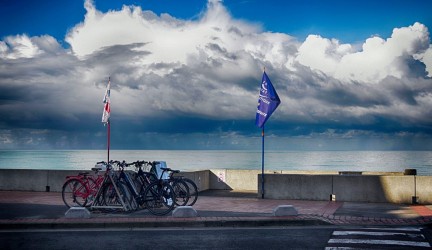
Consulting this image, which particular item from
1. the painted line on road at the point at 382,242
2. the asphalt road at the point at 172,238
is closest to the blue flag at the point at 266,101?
the asphalt road at the point at 172,238

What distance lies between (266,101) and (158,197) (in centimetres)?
607

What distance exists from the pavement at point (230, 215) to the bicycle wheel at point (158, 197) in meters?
0.35

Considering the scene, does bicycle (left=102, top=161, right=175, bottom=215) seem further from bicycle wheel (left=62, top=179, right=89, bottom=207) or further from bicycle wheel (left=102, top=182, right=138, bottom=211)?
bicycle wheel (left=62, top=179, right=89, bottom=207)

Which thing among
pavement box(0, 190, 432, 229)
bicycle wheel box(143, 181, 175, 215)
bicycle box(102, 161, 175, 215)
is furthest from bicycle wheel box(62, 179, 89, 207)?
bicycle wheel box(143, 181, 175, 215)

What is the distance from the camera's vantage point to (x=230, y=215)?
41.3 feet

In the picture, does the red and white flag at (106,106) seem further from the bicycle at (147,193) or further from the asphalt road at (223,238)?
the asphalt road at (223,238)

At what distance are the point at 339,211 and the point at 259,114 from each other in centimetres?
544

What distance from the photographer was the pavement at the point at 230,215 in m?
11.4

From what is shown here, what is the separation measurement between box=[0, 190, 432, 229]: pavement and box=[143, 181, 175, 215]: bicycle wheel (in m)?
0.35

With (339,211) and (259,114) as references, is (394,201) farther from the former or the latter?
(259,114)

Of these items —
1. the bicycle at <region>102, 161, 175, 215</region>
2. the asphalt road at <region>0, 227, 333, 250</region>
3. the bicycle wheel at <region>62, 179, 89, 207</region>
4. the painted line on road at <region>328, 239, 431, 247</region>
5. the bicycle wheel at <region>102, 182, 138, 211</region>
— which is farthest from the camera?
the bicycle wheel at <region>62, 179, 89, 207</region>

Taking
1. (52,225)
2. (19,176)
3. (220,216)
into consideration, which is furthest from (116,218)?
(19,176)

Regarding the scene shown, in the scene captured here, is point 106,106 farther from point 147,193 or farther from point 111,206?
point 111,206

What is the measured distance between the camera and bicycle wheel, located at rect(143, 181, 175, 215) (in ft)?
43.8
